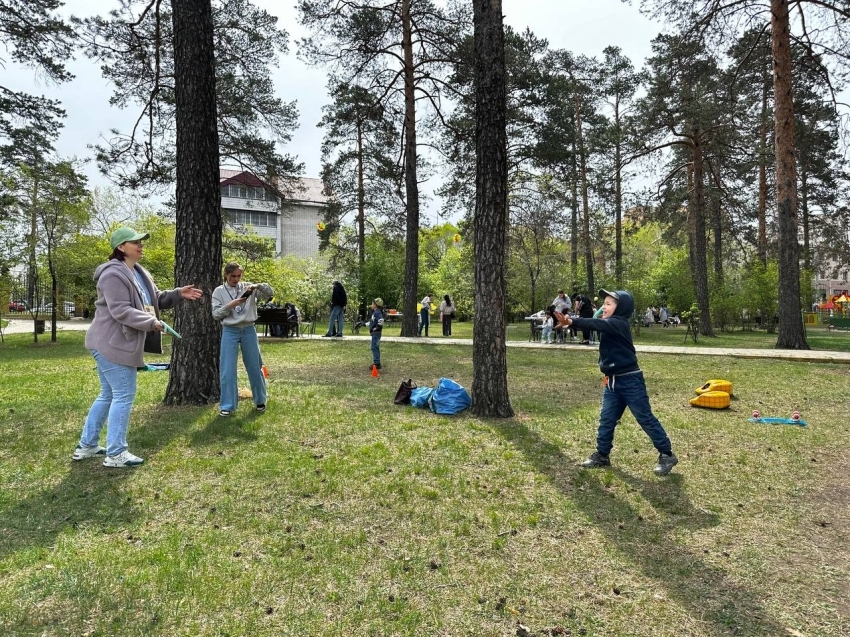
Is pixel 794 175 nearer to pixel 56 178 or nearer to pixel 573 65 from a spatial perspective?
pixel 573 65

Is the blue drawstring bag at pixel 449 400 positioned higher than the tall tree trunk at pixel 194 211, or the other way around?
the tall tree trunk at pixel 194 211

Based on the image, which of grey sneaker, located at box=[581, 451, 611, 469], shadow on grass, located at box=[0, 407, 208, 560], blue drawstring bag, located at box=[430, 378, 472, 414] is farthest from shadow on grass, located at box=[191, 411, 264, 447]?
grey sneaker, located at box=[581, 451, 611, 469]

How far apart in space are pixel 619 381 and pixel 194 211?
18.0 feet

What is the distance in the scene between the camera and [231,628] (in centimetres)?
221

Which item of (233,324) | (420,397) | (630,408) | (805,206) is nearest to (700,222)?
(805,206)

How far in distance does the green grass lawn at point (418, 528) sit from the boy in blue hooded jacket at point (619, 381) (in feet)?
0.70

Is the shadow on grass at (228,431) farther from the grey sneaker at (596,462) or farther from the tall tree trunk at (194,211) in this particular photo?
the grey sneaker at (596,462)

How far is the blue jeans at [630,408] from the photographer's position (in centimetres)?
429

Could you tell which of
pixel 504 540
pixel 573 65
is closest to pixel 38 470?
pixel 504 540

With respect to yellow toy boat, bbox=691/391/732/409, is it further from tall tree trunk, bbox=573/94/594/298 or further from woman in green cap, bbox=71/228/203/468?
tall tree trunk, bbox=573/94/594/298

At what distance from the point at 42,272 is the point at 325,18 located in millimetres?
14605

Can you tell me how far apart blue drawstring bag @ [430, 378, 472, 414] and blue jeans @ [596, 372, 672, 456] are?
7.24 feet

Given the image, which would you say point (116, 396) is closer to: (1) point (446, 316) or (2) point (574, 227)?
(1) point (446, 316)

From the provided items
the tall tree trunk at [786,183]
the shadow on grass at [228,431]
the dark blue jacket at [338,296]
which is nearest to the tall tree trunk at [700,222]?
the tall tree trunk at [786,183]
